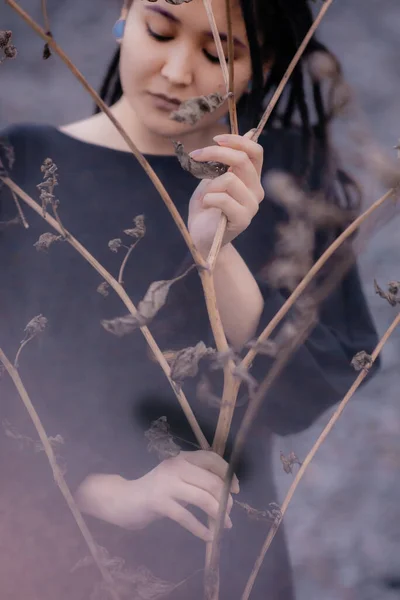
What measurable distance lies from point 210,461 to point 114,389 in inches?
2.7

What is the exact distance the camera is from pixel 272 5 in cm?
37

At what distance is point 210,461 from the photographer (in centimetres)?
31

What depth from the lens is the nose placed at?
333mm

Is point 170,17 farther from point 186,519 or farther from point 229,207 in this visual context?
point 186,519

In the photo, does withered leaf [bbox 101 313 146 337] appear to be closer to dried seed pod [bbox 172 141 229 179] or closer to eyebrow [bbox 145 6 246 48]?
dried seed pod [bbox 172 141 229 179]

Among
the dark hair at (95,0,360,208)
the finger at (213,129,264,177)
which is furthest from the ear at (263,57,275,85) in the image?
the finger at (213,129,264,177)

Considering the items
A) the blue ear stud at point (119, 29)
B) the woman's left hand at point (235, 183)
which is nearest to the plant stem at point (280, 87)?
the woman's left hand at point (235, 183)

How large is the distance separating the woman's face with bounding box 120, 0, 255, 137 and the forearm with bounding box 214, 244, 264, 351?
9cm

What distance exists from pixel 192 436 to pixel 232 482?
0.03m

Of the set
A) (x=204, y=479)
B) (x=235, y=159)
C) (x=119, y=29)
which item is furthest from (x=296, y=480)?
(x=119, y=29)

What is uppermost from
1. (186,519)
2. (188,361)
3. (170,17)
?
(170,17)

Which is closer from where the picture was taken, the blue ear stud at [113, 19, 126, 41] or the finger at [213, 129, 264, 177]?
the finger at [213, 129, 264, 177]

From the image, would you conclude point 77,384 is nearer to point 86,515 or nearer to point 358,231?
point 86,515

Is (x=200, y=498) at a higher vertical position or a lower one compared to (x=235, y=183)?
lower
